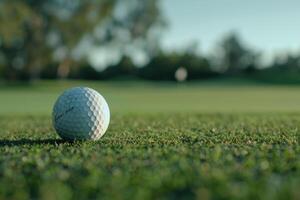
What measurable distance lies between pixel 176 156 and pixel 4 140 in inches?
111

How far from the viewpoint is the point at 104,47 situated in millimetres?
61250

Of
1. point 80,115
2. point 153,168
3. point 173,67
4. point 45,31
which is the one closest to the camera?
point 153,168

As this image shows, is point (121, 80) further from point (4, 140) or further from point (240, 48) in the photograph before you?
point (4, 140)

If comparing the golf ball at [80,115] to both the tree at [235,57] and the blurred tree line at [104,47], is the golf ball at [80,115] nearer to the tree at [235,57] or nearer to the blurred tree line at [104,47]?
the blurred tree line at [104,47]

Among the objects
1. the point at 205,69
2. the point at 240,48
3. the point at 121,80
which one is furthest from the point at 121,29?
the point at 240,48

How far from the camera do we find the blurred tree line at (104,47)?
51344 mm

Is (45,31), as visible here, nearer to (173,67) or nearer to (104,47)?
(104,47)

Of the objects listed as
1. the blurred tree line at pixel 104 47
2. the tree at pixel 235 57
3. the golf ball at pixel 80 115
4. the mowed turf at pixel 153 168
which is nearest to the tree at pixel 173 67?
the blurred tree line at pixel 104 47

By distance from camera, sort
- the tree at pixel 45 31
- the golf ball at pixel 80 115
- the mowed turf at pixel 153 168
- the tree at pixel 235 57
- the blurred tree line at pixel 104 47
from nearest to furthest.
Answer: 1. the mowed turf at pixel 153 168
2. the golf ball at pixel 80 115
3. the tree at pixel 45 31
4. the blurred tree line at pixel 104 47
5. the tree at pixel 235 57

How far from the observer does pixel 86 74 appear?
58906 millimetres

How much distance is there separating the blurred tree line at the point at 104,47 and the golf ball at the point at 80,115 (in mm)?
43514

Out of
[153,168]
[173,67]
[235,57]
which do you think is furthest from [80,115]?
[235,57]

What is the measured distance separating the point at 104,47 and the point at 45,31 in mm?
10916

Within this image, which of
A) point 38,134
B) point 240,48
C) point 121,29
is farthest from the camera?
point 240,48
